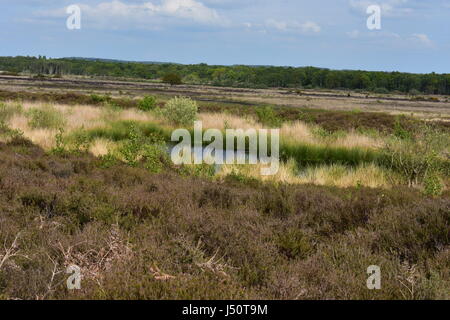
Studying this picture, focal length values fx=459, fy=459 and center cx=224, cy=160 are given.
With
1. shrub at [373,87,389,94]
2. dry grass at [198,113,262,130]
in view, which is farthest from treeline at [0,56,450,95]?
dry grass at [198,113,262,130]

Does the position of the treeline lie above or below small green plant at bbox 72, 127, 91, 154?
above

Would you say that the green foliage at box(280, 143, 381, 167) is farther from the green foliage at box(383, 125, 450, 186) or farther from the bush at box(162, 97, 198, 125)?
the bush at box(162, 97, 198, 125)

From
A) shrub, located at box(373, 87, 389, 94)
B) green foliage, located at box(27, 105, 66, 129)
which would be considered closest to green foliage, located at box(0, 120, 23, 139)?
green foliage, located at box(27, 105, 66, 129)

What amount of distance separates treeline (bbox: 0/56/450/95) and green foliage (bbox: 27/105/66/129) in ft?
358

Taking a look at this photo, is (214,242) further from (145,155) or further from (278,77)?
(278,77)

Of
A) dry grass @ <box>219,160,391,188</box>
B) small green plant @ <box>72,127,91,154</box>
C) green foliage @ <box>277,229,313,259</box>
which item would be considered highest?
small green plant @ <box>72,127,91,154</box>

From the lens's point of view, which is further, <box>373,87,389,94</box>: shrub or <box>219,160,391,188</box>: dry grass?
<box>373,87,389,94</box>: shrub

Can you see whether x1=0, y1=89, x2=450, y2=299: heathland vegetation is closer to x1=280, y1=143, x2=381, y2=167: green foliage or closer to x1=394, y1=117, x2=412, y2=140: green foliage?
x1=394, y1=117, x2=412, y2=140: green foliage

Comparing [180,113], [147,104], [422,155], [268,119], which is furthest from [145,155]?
[147,104]

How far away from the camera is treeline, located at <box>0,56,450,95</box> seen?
13412 cm

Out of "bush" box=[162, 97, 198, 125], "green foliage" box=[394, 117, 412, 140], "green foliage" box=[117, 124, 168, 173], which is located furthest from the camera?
"bush" box=[162, 97, 198, 125]

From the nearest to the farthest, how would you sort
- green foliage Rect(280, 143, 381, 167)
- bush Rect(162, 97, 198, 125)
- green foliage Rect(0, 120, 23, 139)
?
1. green foliage Rect(0, 120, 23, 139)
2. green foliage Rect(280, 143, 381, 167)
3. bush Rect(162, 97, 198, 125)

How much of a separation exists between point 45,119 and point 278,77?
423 feet

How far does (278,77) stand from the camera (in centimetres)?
14500
